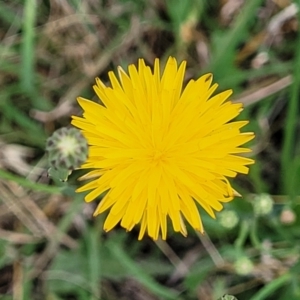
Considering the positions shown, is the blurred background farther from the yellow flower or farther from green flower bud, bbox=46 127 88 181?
green flower bud, bbox=46 127 88 181

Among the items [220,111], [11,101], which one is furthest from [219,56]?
[11,101]

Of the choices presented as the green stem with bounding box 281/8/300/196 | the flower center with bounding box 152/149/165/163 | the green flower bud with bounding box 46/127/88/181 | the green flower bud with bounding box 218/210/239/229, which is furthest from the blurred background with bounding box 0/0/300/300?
the green flower bud with bounding box 46/127/88/181

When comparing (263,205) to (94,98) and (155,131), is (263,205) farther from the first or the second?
(94,98)

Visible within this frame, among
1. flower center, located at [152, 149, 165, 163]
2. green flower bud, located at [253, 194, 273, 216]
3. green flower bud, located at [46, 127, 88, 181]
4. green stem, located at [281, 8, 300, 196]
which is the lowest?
green flower bud, located at [46, 127, 88, 181]

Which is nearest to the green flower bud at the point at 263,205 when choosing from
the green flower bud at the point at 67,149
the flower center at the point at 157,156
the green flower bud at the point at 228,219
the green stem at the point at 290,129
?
the green flower bud at the point at 228,219

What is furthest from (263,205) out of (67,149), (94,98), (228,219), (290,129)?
(94,98)

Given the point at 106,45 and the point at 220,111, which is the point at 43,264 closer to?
the point at 106,45
